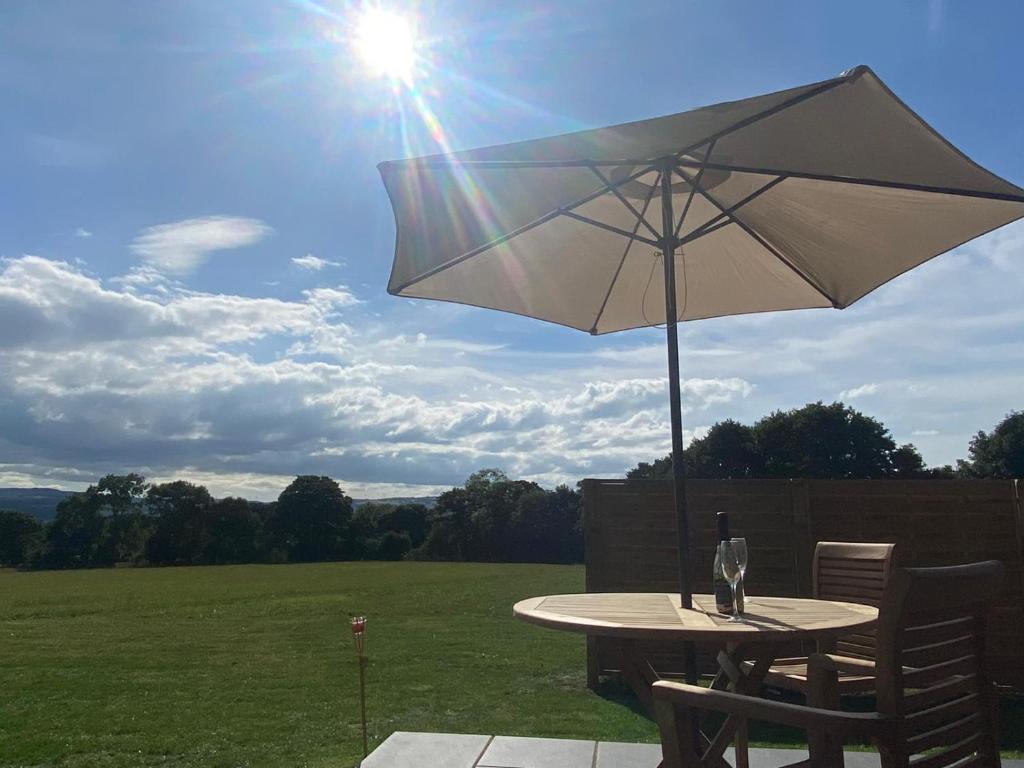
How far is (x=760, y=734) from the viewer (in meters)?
4.29

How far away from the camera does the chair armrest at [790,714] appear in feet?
4.25

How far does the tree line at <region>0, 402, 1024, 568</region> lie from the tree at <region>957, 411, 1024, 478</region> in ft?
0.19

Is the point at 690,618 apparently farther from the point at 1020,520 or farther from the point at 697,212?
the point at 1020,520

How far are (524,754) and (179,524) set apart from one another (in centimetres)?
3888

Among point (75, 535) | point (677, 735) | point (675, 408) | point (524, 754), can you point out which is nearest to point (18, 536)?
point (75, 535)

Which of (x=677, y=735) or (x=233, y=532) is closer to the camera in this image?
(x=677, y=735)

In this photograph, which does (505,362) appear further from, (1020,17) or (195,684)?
(1020,17)

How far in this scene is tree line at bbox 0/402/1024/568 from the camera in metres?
35.7

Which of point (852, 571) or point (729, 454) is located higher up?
point (729, 454)

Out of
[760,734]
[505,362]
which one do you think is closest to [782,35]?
[760,734]

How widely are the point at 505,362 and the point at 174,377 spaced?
1552cm

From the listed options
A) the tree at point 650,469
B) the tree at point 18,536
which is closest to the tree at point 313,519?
the tree at point 18,536

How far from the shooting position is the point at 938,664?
1463 mm

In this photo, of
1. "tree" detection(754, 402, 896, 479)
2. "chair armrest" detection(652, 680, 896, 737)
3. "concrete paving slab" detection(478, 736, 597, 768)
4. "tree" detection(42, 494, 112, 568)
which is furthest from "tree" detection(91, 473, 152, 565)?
"chair armrest" detection(652, 680, 896, 737)
